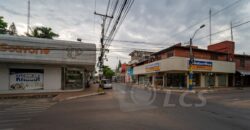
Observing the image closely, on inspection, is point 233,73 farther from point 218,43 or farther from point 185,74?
point 185,74

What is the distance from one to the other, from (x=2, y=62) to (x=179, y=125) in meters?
20.8

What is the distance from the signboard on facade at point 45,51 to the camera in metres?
17.1

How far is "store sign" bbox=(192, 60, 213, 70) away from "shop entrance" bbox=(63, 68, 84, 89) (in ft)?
66.8

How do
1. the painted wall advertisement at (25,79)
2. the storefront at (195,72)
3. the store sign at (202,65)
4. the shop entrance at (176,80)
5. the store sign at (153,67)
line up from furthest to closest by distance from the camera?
1. the store sign at (153,67)
2. the shop entrance at (176,80)
3. the store sign at (202,65)
4. the storefront at (195,72)
5. the painted wall advertisement at (25,79)

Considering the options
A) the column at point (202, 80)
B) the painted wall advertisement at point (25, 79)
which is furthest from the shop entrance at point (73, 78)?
the column at point (202, 80)

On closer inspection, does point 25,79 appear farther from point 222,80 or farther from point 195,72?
point 222,80

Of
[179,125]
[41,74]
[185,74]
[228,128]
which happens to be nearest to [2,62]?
[41,74]

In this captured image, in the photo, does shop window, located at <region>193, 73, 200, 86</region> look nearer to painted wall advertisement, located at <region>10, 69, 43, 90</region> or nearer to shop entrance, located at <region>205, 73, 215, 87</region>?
shop entrance, located at <region>205, 73, 215, 87</region>

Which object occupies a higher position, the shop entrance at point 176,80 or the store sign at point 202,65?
the store sign at point 202,65

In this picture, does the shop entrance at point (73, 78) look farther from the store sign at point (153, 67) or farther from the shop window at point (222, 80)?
the shop window at point (222, 80)

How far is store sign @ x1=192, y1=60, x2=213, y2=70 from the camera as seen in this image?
2795 cm

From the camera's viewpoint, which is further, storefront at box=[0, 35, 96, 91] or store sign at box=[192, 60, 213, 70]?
store sign at box=[192, 60, 213, 70]

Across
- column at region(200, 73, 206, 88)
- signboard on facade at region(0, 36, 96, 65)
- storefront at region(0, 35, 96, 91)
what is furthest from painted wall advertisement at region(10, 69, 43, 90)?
column at region(200, 73, 206, 88)

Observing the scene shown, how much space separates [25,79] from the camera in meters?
→ 19.1
